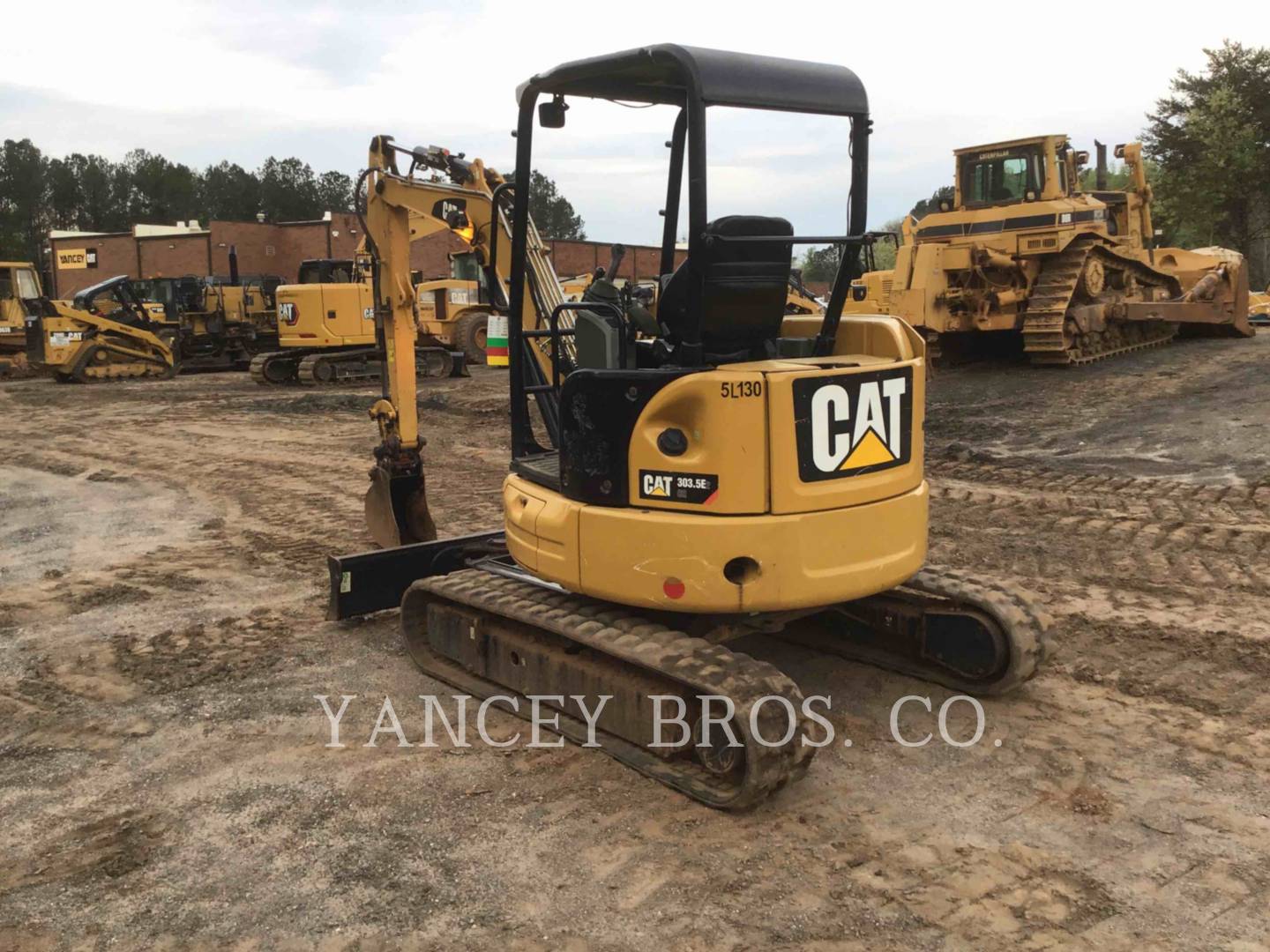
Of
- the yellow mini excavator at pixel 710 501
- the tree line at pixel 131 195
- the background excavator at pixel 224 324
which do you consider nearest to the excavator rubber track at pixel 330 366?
the background excavator at pixel 224 324

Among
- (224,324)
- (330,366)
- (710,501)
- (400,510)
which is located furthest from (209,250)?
(710,501)

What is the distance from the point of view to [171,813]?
3.82 meters

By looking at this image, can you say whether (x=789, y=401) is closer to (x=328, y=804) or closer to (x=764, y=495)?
(x=764, y=495)

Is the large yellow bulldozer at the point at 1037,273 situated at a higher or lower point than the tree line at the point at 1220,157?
lower

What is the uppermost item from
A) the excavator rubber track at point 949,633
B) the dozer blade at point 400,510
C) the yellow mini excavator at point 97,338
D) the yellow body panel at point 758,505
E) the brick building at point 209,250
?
the brick building at point 209,250

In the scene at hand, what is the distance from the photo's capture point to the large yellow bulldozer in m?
15.0

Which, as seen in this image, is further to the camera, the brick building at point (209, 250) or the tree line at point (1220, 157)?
the brick building at point (209, 250)

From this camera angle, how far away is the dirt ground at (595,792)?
10.4 ft

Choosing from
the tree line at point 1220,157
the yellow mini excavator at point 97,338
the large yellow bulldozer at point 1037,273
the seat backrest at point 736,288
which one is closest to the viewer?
the seat backrest at point 736,288

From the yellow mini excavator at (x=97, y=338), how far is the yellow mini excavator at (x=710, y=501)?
775 inches

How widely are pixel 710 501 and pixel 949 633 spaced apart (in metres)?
1.57

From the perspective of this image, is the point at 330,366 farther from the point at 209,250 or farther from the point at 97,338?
the point at 209,250

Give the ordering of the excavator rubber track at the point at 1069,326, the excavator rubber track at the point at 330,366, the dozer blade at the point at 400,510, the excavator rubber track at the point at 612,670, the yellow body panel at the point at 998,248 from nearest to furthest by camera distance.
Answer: the excavator rubber track at the point at 612,670 < the dozer blade at the point at 400,510 < the excavator rubber track at the point at 1069,326 < the yellow body panel at the point at 998,248 < the excavator rubber track at the point at 330,366

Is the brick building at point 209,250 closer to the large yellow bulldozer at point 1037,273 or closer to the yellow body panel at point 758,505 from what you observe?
the large yellow bulldozer at point 1037,273
